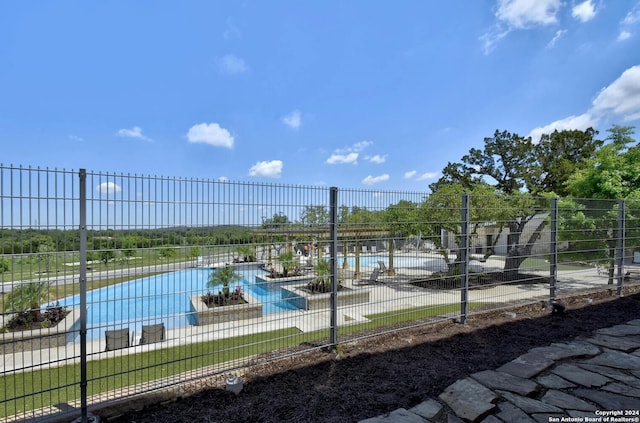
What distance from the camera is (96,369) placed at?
393 cm

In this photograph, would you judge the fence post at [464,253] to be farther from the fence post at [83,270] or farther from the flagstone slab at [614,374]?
the fence post at [83,270]

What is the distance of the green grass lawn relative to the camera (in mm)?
2829

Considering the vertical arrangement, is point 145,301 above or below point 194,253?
below

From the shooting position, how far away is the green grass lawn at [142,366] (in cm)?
283

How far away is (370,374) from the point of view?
3.08 meters

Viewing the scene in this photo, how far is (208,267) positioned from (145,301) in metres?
0.57

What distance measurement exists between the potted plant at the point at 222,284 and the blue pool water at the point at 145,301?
0.06 meters

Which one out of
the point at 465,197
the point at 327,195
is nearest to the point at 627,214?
the point at 465,197

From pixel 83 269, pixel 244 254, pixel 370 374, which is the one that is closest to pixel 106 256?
pixel 83 269

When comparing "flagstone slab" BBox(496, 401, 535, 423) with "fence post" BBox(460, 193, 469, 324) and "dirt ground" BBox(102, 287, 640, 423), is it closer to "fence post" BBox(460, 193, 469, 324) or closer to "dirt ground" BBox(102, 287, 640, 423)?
"dirt ground" BBox(102, 287, 640, 423)

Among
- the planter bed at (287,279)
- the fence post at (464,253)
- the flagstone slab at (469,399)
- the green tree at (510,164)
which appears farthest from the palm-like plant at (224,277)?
the green tree at (510,164)

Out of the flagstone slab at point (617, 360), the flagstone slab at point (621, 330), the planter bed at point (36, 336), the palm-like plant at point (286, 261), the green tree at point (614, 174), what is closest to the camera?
the planter bed at point (36, 336)

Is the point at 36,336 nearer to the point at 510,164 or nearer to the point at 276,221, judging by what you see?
the point at 276,221

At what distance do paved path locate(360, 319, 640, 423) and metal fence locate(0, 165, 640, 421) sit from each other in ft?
4.52
